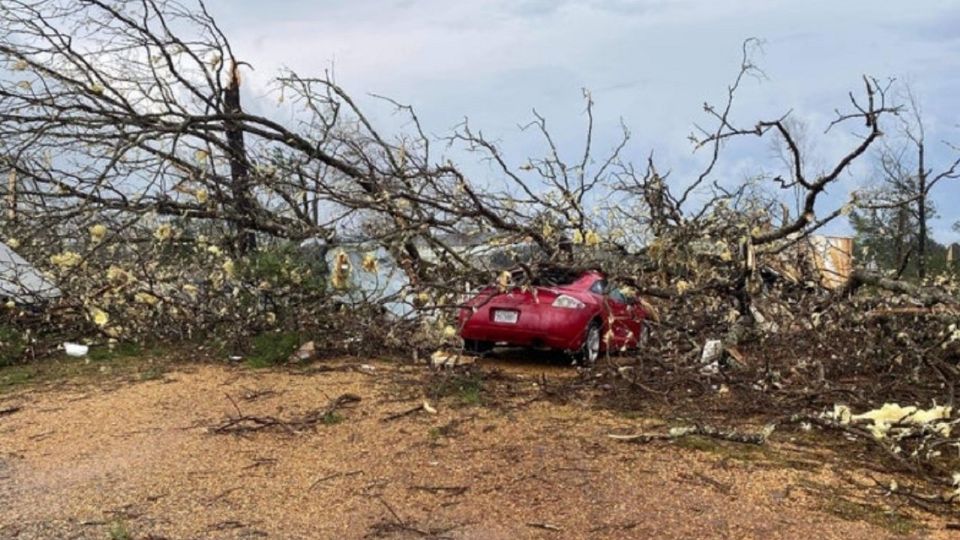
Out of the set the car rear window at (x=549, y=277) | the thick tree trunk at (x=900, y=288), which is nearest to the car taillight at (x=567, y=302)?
the car rear window at (x=549, y=277)

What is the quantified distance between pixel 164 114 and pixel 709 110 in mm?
5376

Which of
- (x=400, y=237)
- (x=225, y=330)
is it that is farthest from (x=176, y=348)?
(x=400, y=237)

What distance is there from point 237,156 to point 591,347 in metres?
4.58

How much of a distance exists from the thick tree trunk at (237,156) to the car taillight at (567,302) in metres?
3.61

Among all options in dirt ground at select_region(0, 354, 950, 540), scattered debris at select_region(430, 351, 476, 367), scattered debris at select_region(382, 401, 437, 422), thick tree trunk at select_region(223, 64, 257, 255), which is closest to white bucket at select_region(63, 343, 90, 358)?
thick tree trunk at select_region(223, 64, 257, 255)

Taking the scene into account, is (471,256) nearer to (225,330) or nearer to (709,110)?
(709,110)

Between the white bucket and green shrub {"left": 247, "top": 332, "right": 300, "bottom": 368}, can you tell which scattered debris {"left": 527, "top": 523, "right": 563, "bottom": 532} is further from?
the white bucket

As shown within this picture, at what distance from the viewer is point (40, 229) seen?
9.16 metres

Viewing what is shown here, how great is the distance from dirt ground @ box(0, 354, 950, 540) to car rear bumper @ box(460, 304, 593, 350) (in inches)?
99.7

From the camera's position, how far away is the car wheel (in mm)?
9898

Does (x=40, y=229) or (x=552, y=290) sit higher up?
(x=40, y=229)

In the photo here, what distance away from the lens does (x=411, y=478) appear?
5.02 m

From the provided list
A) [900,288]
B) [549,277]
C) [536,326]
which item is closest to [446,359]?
[549,277]

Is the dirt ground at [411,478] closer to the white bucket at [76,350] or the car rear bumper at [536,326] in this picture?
the car rear bumper at [536,326]
